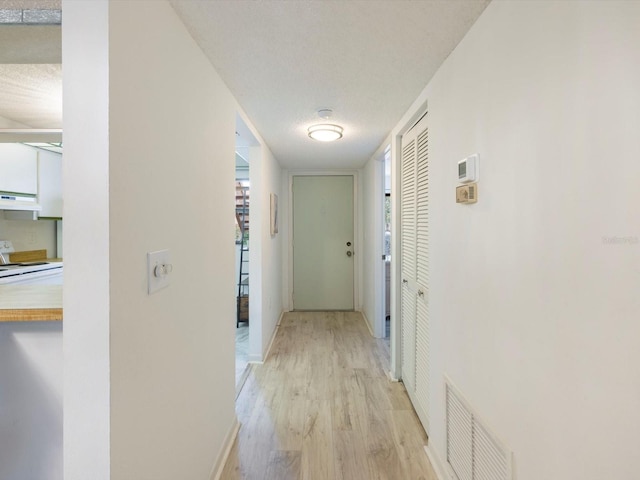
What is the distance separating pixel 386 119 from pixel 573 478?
2.32 meters

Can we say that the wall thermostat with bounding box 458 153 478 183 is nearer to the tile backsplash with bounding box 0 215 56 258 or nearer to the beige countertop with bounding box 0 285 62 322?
the beige countertop with bounding box 0 285 62 322

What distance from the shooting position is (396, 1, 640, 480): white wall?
2.22ft

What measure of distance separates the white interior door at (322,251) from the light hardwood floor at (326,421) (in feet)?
4.97

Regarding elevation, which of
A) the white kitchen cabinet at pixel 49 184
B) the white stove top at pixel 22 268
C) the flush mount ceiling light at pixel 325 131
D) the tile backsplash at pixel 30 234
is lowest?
the white stove top at pixel 22 268

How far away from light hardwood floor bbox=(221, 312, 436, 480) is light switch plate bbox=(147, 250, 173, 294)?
1258 millimetres

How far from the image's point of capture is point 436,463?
1.73 metres

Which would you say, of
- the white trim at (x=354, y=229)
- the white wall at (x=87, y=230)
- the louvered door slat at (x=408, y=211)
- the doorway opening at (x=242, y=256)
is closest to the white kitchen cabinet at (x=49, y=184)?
the doorway opening at (x=242, y=256)

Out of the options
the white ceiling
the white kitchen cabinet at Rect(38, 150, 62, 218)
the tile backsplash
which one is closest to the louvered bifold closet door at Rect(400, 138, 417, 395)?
the white ceiling

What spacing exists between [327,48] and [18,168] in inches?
145

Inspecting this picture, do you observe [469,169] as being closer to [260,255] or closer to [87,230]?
[87,230]

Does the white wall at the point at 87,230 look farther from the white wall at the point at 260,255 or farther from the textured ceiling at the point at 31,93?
the white wall at the point at 260,255

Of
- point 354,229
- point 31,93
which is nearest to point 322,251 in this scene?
point 354,229

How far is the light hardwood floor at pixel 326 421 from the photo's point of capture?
176 cm

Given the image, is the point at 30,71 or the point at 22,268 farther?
the point at 22,268
